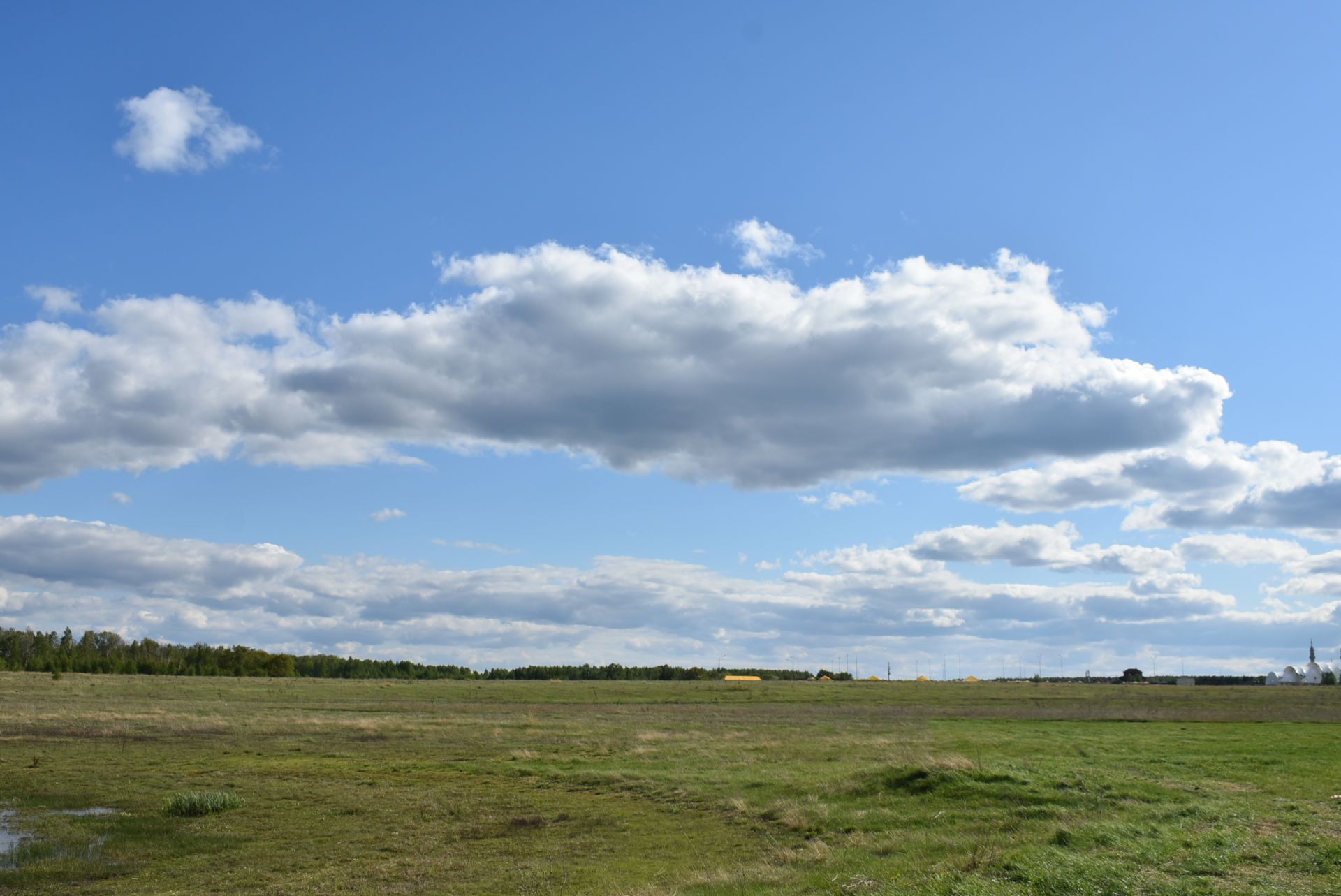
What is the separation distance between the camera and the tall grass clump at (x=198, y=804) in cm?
2588

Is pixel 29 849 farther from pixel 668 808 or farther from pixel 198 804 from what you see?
pixel 668 808

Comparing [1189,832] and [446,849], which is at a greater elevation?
[1189,832]

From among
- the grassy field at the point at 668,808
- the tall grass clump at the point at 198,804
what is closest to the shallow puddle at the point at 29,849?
the grassy field at the point at 668,808

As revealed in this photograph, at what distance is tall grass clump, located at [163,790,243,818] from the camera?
25.9m

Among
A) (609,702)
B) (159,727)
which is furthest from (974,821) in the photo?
(609,702)

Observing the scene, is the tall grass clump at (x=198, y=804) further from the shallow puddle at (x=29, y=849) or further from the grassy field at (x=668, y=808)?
the shallow puddle at (x=29, y=849)

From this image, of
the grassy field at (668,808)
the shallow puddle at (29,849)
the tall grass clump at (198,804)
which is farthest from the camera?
the tall grass clump at (198,804)

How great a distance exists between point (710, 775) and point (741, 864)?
14.0 meters

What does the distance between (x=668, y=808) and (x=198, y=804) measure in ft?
42.0

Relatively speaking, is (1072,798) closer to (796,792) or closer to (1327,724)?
(796,792)

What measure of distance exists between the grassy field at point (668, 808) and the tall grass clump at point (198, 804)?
0.53ft

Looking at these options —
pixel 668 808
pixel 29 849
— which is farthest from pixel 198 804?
pixel 668 808

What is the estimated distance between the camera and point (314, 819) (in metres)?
25.2

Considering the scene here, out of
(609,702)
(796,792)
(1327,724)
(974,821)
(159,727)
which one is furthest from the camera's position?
(609,702)
